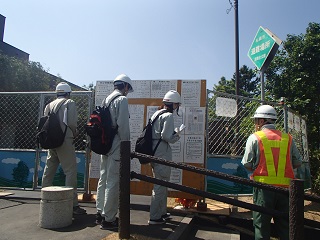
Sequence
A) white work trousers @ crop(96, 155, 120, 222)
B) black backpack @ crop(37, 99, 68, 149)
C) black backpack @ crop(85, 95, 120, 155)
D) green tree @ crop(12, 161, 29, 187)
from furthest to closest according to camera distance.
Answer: green tree @ crop(12, 161, 29, 187), black backpack @ crop(37, 99, 68, 149), black backpack @ crop(85, 95, 120, 155), white work trousers @ crop(96, 155, 120, 222)

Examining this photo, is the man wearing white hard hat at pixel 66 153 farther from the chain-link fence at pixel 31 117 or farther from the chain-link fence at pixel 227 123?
the chain-link fence at pixel 227 123

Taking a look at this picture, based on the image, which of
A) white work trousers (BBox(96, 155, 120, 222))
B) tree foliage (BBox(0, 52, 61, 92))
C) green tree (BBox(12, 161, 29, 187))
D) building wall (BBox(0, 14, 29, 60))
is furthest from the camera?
building wall (BBox(0, 14, 29, 60))

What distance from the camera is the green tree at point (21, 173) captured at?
546 cm

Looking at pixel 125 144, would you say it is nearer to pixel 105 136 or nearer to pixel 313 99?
pixel 105 136

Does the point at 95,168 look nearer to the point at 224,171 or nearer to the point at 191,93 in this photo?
the point at 191,93

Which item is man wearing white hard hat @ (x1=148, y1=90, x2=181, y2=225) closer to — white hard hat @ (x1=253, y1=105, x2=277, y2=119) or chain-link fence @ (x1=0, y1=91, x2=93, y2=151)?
white hard hat @ (x1=253, y1=105, x2=277, y2=119)

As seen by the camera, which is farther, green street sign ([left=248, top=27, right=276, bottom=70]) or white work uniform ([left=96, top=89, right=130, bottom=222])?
green street sign ([left=248, top=27, right=276, bottom=70])

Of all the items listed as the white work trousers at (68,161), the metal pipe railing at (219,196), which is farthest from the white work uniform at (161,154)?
the white work trousers at (68,161)

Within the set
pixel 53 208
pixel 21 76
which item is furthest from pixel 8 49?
pixel 53 208

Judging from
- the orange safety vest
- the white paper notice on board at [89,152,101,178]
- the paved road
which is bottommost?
the paved road

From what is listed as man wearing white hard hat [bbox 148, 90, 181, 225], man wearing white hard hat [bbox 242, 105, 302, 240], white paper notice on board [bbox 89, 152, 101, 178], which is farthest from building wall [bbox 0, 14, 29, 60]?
man wearing white hard hat [bbox 242, 105, 302, 240]

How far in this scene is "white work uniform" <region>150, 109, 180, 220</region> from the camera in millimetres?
3732

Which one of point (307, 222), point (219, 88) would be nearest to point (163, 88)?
point (307, 222)

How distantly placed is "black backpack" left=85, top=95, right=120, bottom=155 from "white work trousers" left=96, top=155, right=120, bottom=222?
6.6 inches
